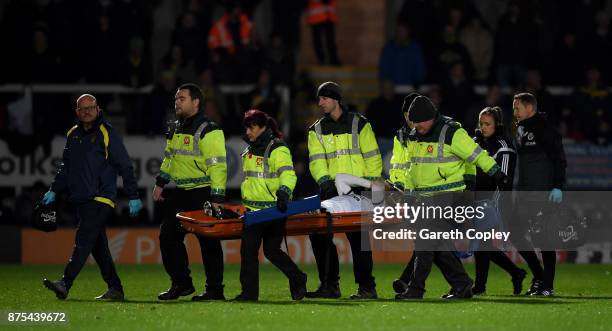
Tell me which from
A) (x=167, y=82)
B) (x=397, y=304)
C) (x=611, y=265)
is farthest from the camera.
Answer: (x=167, y=82)

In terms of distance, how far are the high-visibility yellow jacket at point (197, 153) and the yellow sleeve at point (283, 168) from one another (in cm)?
51

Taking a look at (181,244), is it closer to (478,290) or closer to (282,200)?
(282,200)

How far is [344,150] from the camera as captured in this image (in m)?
14.9

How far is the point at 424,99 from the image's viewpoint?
14.3 m

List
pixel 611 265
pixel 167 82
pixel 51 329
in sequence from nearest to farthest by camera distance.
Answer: pixel 51 329 → pixel 611 265 → pixel 167 82

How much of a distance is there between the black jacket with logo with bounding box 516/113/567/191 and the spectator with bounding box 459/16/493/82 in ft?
28.2

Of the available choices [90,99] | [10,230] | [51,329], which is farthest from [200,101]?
[10,230]

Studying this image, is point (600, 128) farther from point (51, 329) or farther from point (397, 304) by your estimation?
point (51, 329)

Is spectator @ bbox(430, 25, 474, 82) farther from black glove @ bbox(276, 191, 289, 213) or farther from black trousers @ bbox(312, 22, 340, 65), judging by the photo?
black glove @ bbox(276, 191, 289, 213)

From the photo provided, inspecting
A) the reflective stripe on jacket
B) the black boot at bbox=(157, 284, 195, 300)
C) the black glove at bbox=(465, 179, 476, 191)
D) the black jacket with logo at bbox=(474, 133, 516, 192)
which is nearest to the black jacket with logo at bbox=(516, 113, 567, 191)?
the black jacket with logo at bbox=(474, 133, 516, 192)

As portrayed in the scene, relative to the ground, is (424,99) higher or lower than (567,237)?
higher

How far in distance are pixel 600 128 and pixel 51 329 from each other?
13.0 m

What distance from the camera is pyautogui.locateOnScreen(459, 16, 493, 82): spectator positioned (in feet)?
78.9

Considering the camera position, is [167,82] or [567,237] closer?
[567,237]
